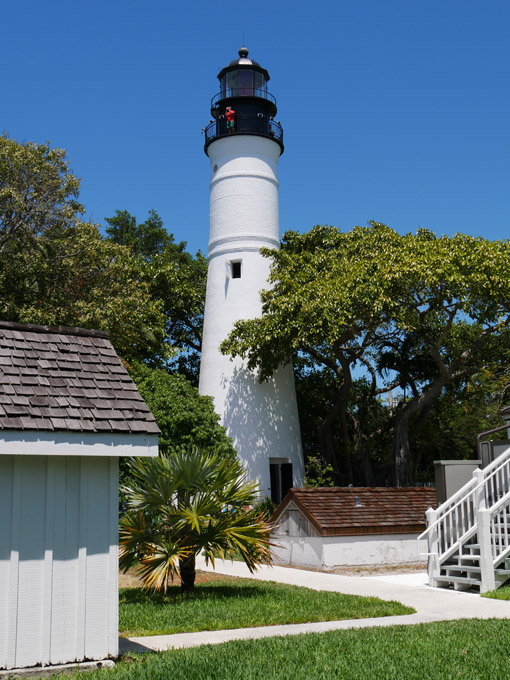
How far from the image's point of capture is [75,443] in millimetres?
6902

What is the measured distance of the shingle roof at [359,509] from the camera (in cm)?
1740

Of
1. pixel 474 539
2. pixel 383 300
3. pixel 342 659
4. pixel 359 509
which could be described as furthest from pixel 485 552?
pixel 383 300

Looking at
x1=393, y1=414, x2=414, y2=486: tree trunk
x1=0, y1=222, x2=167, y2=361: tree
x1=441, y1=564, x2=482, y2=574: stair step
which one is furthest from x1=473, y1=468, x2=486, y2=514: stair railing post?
x1=0, y1=222, x2=167, y2=361: tree

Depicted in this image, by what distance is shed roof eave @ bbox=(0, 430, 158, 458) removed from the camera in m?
6.59

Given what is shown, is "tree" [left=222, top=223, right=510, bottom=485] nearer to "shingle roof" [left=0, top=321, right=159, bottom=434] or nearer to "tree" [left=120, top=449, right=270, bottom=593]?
"tree" [left=120, top=449, right=270, bottom=593]

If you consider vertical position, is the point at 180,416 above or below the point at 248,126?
below

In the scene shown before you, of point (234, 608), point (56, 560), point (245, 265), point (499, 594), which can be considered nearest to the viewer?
point (56, 560)

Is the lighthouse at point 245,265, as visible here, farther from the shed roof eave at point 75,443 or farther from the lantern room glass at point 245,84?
the shed roof eave at point 75,443

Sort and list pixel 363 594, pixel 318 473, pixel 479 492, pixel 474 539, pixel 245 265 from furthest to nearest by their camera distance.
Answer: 1. pixel 318 473
2. pixel 245 265
3. pixel 474 539
4. pixel 479 492
5. pixel 363 594

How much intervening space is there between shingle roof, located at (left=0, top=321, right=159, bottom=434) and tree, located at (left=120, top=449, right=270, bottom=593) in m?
3.85

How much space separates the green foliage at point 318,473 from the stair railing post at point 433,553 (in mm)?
13612

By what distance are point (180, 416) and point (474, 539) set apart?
1268 centimetres

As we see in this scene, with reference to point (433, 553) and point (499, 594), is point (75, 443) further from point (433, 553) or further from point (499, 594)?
point (433, 553)

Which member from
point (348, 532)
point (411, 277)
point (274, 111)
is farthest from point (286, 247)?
point (348, 532)
